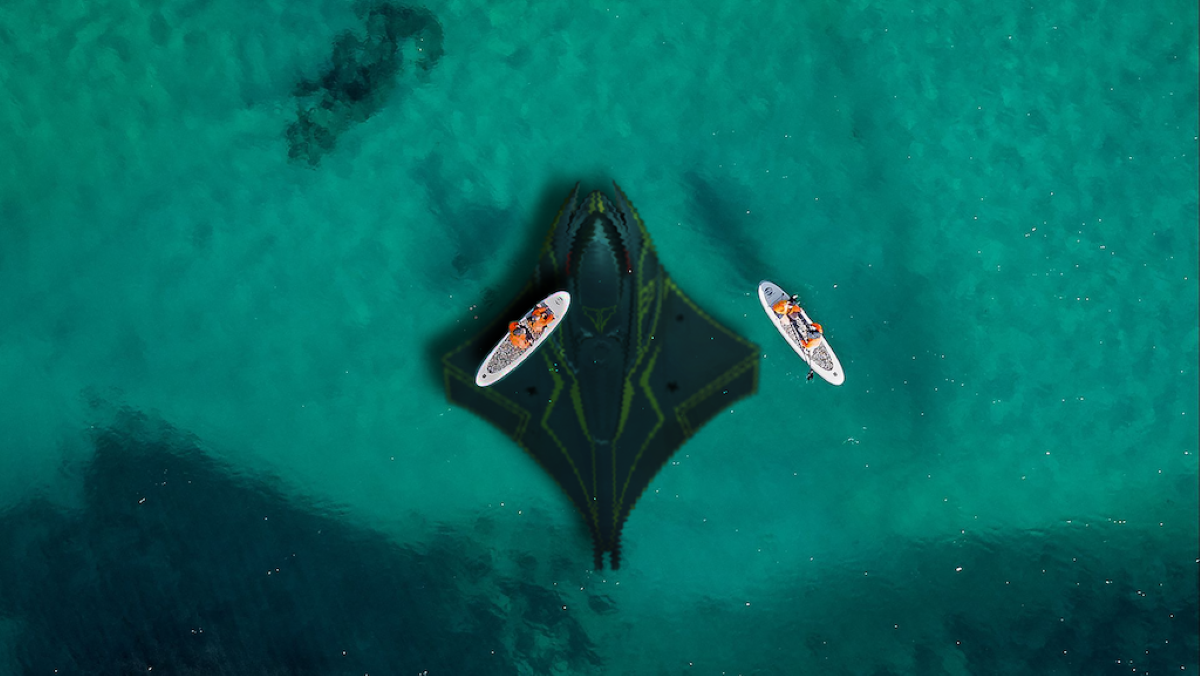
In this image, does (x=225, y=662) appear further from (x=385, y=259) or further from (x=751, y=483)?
(x=751, y=483)

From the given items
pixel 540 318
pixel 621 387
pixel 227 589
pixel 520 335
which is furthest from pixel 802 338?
pixel 227 589

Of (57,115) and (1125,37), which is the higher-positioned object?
(57,115)

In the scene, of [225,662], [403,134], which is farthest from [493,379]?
[225,662]

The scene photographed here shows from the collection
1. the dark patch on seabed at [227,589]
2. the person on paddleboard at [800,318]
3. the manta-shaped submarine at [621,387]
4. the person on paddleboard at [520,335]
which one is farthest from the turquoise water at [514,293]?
the person on paddleboard at [520,335]

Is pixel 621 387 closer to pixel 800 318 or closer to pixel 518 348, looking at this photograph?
pixel 518 348

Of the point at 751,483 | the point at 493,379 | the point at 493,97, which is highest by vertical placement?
the point at 493,97

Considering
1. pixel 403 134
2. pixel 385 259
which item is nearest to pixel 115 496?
pixel 385 259
